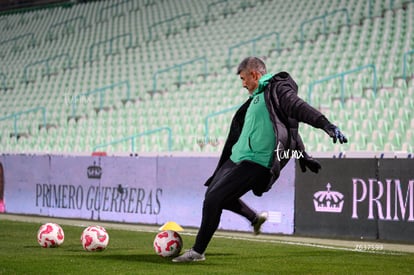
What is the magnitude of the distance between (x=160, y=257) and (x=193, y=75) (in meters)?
16.1

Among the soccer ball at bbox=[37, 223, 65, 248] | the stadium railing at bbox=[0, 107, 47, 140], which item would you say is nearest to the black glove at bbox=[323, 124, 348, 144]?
the soccer ball at bbox=[37, 223, 65, 248]

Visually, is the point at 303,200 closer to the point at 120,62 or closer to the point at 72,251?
the point at 72,251

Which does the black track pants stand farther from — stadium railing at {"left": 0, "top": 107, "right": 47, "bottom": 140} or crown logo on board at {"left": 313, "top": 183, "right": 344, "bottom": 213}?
stadium railing at {"left": 0, "top": 107, "right": 47, "bottom": 140}

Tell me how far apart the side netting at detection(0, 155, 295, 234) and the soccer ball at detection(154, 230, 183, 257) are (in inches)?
216

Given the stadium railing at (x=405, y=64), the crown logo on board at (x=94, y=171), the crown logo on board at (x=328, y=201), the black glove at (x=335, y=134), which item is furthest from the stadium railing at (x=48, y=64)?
the black glove at (x=335, y=134)

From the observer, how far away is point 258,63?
326 inches

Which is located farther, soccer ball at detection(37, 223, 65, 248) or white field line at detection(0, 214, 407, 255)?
white field line at detection(0, 214, 407, 255)

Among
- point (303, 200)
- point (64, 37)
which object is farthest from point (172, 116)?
point (64, 37)

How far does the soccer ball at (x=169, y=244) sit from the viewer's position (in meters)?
9.04

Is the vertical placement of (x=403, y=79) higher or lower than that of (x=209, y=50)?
lower

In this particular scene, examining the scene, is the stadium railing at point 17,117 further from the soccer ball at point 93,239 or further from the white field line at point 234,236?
the soccer ball at point 93,239

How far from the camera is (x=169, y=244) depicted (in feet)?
29.7

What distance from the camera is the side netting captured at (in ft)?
49.2

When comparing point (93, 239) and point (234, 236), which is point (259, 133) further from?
point (234, 236)
